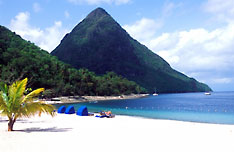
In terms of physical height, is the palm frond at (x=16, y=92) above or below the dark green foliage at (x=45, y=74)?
below

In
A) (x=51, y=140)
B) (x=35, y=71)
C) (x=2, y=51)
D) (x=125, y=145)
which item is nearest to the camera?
(x=125, y=145)

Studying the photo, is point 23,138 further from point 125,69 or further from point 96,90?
point 125,69

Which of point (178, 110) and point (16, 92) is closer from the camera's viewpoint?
point (16, 92)

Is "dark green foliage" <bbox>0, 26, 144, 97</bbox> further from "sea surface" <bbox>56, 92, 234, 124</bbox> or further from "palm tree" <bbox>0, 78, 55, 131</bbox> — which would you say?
"palm tree" <bbox>0, 78, 55, 131</bbox>

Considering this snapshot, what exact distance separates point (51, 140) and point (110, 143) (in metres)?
2.65

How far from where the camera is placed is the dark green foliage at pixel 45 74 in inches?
2680

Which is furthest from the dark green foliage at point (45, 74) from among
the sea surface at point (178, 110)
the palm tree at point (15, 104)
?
the palm tree at point (15, 104)

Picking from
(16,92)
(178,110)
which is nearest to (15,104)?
(16,92)

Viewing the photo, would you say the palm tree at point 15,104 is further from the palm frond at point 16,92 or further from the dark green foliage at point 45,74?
the dark green foliage at point 45,74

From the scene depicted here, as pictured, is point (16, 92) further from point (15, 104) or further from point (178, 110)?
point (178, 110)

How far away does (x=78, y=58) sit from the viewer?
192750mm

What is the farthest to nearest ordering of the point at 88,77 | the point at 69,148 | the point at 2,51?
the point at 88,77 → the point at 2,51 → the point at 69,148

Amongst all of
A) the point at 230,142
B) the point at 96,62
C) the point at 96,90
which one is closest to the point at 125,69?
the point at 96,62

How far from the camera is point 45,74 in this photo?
78.4 m
